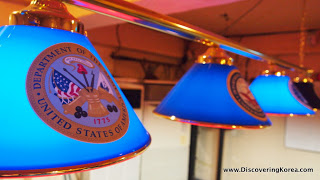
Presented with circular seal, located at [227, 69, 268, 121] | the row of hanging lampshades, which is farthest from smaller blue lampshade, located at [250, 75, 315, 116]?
the row of hanging lampshades

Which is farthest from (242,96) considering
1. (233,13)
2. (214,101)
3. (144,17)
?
(233,13)

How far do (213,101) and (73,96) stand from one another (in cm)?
44

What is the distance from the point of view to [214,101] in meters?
0.67

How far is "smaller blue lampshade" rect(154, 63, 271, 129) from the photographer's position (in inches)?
25.2

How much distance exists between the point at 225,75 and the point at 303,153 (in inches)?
127

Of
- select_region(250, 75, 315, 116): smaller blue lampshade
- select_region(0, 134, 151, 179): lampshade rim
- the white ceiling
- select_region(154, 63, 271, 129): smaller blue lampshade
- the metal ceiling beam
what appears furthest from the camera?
the white ceiling

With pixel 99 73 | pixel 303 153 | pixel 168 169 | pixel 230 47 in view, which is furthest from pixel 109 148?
pixel 303 153

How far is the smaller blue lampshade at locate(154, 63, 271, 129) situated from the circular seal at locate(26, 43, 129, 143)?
33cm

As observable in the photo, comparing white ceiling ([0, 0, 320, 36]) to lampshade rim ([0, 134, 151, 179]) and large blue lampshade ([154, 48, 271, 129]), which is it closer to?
large blue lampshade ([154, 48, 271, 129])

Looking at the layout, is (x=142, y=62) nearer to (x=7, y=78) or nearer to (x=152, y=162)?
(x=152, y=162)

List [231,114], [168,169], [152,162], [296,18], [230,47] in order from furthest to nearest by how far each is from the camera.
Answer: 1. [168,169]
2. [152,162]
3. [296,18]
4. [230,47]
5. [231,114]

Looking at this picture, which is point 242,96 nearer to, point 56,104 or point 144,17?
point 144,17

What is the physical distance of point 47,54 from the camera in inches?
13.0

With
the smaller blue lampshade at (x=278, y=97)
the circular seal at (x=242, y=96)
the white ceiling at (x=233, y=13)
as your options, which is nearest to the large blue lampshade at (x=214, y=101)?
the circular seal at (x=242, y=96)
